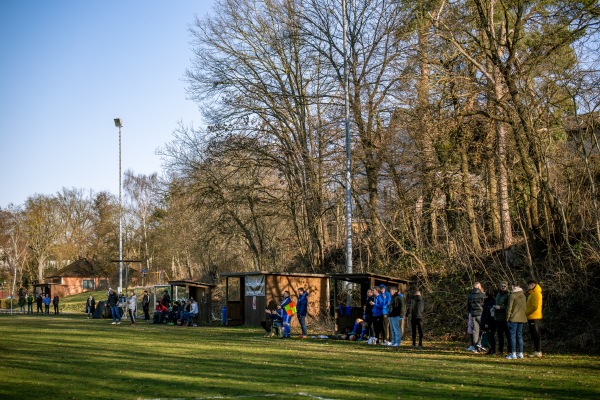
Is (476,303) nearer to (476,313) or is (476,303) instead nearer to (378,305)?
(476,313)

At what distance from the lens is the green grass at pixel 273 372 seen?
11.4m

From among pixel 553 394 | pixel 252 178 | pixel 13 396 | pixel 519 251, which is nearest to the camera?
pixel 13 396

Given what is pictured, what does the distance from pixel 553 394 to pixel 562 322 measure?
1053 centimetres

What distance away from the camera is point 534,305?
1819cm

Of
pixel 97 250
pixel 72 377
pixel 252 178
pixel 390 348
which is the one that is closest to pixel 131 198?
pixel 97 250

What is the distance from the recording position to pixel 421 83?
2688 centimetres

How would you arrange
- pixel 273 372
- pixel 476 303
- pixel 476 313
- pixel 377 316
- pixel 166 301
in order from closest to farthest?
1. pixel 273 372
2. pixel 476 313
3. pixel 476 303
4. pixel 377 316
5. pixel 166 301

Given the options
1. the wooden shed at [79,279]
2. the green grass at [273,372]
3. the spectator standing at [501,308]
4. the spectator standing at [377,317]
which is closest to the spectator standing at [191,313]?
the green grass at [273,372]

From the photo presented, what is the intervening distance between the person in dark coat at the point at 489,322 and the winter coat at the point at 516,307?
144 cm

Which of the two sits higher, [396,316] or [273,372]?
[396,316]

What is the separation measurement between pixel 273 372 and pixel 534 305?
7603 millimetres

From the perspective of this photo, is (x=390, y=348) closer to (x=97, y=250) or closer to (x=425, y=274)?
(x=425, y=274)

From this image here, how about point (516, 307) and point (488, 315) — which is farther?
point (488, 315)

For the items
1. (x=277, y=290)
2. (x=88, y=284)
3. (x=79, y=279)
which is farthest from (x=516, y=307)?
(x=88, y=284)
